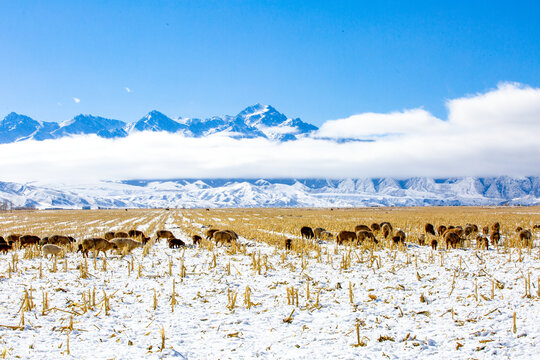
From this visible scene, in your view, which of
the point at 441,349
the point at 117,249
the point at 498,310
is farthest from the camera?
the point at 117,249

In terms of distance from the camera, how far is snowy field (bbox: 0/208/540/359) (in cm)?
597

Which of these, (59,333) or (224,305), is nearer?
(59,333)

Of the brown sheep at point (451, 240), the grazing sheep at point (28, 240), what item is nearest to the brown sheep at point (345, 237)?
the brown sheep at point (451, 240)

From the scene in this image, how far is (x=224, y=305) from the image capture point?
8227mm

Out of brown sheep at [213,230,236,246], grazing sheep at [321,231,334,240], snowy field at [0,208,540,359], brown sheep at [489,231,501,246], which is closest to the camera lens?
snowy field at [0,208,540,359]

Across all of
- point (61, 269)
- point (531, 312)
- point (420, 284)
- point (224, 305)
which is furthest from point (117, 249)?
point (531, 312)

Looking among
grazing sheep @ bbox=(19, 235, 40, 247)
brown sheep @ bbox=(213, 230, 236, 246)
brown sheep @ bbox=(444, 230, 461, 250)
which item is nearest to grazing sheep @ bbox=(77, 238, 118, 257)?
grazing sheep @ bbox=(19, 235, 40, 247)

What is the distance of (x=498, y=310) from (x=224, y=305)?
598cm

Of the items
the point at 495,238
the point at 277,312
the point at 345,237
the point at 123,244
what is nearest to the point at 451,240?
the point at 495,238

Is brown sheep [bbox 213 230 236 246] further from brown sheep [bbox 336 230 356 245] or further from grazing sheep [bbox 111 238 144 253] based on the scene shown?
brown sheep [bbox 336 230 356 245]

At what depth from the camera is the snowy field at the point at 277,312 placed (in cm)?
597

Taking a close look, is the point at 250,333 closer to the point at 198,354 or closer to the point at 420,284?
the point at 198,354

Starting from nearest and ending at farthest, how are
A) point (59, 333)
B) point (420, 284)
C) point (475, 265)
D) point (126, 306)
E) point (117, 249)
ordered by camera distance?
1. point (59, 333)
2. point (126, 306)
3. point (420, 284)
4. point (475, 265)
5. point (117, 249)

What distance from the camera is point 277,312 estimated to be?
7.73m
